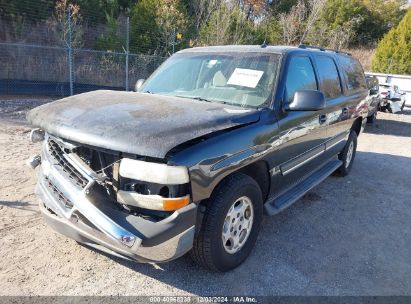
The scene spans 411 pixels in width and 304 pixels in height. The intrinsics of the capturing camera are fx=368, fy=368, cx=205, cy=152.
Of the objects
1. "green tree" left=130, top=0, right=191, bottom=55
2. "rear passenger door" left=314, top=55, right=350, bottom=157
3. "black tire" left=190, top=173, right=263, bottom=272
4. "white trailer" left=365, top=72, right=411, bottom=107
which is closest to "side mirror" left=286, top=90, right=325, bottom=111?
"black tire" left=190, top=173, right=263, bottom=272

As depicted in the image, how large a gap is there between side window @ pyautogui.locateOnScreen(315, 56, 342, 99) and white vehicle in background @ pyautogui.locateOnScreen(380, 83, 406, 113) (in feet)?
37.8

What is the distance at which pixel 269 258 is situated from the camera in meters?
3.50

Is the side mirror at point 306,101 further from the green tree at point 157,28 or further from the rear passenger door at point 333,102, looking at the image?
the green tree at point 157,28

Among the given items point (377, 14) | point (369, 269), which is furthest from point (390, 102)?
point (377, 14)

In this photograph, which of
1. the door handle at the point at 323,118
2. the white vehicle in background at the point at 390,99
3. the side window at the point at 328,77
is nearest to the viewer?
the door handle at the point at 323,118

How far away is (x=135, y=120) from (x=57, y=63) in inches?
433

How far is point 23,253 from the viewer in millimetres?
3262

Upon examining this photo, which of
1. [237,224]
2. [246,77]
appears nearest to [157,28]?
[246,77]

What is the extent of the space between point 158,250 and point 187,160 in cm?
64

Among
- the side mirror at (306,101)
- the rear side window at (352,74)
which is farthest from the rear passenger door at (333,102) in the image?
the side mirror at (306,101)

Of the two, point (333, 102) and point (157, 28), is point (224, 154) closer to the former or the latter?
point (333, 102)

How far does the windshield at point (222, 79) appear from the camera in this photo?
11.9ft

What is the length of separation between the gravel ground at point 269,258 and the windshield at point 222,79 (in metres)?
1.52

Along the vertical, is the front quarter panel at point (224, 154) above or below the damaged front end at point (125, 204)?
above
